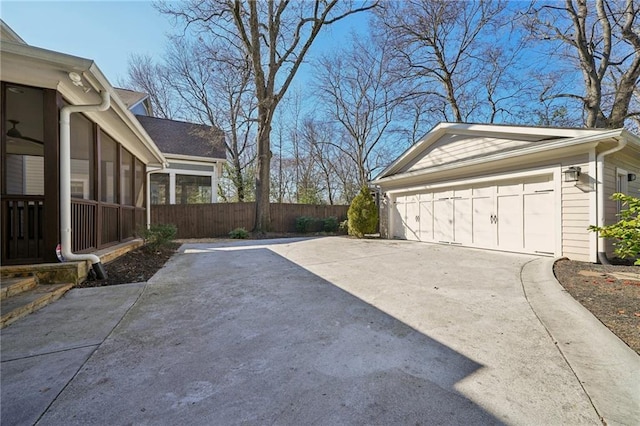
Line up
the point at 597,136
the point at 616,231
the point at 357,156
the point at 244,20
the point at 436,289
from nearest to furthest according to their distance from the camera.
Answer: the point at 616,231
the point at 436,289
the point at 597,136
the point at 244,20
the point at 357,156

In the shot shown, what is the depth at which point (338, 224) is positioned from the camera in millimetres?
15242

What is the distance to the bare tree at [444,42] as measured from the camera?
13.1 meters

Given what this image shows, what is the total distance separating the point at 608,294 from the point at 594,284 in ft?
1.77

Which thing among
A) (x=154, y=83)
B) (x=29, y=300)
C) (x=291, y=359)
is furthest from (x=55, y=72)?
(x=154, y=83)

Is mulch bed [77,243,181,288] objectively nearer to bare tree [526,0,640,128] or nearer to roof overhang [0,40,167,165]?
roof overhang [0,40,167,165]

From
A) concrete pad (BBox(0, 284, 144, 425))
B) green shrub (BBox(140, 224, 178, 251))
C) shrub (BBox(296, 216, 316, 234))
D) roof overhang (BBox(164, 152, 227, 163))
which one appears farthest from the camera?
shrub (BBox(296, 216, 316, 234))

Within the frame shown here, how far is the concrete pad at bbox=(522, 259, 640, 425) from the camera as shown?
5.33ft

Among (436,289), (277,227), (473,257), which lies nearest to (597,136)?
(473,257)

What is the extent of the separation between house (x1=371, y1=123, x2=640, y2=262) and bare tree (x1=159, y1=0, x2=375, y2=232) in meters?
6.39

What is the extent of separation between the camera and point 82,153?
582 cm

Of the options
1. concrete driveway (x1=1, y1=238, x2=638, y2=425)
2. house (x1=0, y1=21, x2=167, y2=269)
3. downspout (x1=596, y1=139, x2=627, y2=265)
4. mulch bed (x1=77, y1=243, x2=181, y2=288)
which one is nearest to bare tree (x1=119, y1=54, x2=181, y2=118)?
house (x1=0, y1=21, x2=167, y2=269)

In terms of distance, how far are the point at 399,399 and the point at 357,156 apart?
65.0 ft

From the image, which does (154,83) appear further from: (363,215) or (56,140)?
(56,140)

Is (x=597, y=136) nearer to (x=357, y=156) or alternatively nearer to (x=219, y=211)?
(x=219, y=211)
